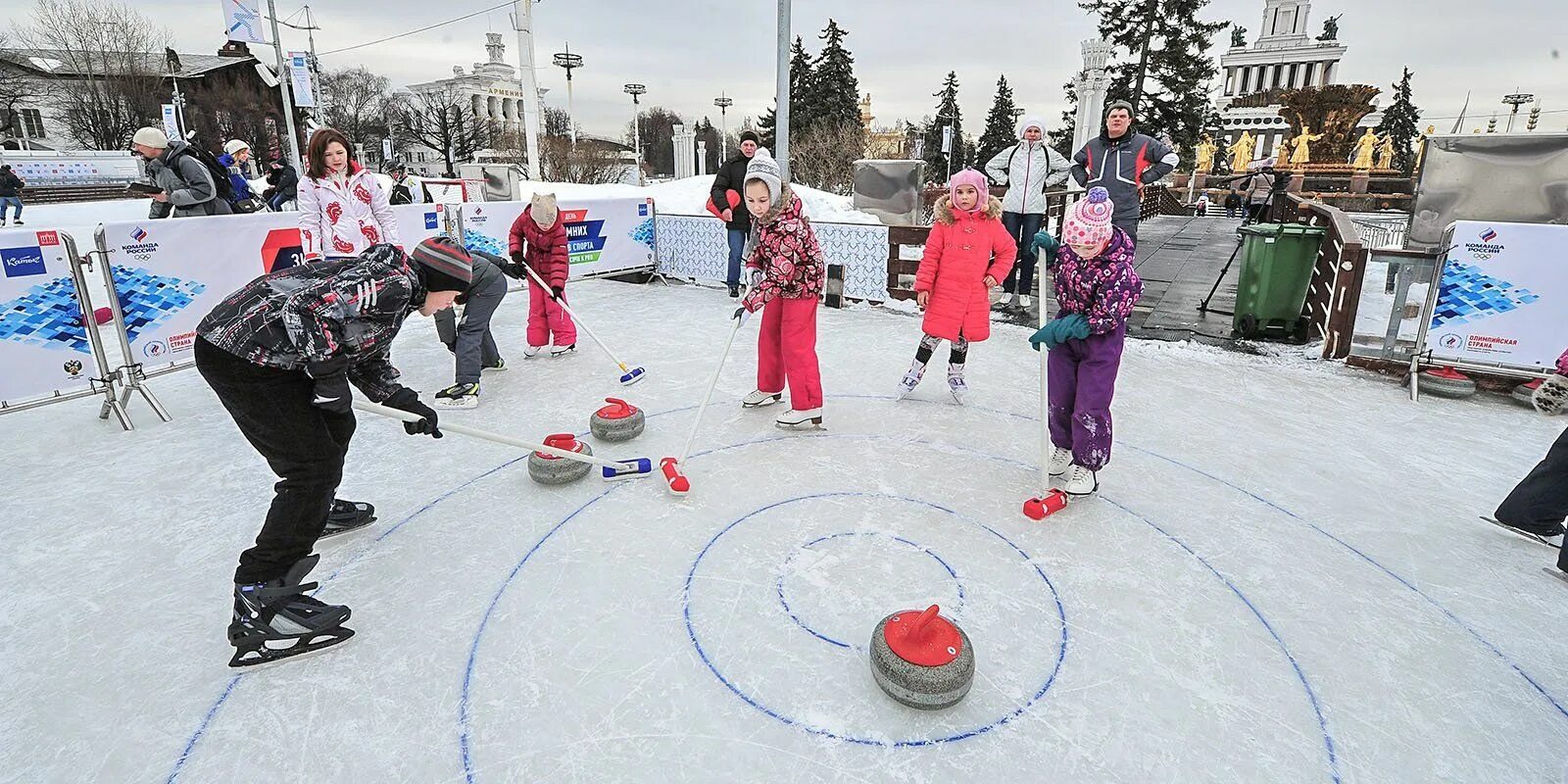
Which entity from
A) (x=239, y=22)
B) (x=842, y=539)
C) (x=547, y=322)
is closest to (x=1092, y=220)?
(x=842, y=539)

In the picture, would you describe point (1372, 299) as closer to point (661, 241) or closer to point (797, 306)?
point (797, 306)

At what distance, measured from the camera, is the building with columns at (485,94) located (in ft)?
185

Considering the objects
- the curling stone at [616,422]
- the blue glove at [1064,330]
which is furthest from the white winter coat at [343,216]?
the blue glove at [1064,330]

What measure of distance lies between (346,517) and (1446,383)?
7.22 meters

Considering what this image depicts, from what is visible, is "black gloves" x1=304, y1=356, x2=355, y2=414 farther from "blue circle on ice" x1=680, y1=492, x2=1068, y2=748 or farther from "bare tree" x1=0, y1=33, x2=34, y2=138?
"bare tree" x1=0, y1=33, x2=34, y2=138

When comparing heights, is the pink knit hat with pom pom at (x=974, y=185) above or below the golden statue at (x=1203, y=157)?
below

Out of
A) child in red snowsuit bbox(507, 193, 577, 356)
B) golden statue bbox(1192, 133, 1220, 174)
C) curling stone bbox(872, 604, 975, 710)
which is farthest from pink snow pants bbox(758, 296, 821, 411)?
golden statue bbox(1192, 133, 1220, 174)

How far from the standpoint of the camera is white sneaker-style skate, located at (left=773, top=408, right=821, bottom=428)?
4.54 metres

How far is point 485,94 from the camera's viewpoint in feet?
201

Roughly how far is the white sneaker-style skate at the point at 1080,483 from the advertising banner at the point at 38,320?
20.2ft

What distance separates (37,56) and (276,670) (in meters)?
51.4

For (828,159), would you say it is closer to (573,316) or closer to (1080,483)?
(573,316)

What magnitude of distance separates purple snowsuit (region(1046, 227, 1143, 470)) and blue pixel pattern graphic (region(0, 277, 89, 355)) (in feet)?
20.1

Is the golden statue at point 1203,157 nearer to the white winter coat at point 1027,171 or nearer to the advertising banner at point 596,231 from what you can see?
the white winter coat at point 1027,171
